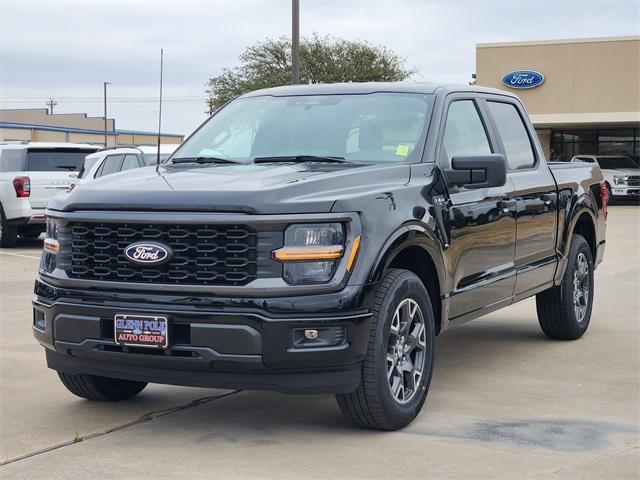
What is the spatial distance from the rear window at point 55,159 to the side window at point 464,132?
38.1ft

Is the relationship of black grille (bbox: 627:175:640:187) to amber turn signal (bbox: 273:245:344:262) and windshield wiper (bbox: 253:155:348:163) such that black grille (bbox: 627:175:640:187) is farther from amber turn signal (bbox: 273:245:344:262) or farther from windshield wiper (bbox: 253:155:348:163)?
amber turn signal (bbox: 273:245:344:262)

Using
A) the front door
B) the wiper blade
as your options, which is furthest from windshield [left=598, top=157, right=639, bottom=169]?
the wiper blade

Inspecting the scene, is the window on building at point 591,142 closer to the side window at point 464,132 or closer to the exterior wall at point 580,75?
the exterior wall at point 580,75

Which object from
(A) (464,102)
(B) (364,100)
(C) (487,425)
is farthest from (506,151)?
(C) (487,425)

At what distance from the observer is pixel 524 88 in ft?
135

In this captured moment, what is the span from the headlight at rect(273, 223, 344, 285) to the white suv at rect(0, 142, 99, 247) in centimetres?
1238

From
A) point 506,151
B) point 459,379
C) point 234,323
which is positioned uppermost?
point 506,151

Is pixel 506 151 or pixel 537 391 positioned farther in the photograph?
pixel 506 151

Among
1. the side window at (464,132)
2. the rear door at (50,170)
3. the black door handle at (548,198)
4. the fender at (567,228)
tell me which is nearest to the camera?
the side window at (464,132)

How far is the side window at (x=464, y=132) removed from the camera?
642cm

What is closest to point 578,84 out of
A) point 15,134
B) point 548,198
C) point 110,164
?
point 110,164

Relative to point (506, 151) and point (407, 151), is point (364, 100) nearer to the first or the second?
point (407, 151)

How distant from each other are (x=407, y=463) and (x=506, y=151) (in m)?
3.06

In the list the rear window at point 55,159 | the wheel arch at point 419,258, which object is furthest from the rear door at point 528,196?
the rear window at point 55,159
